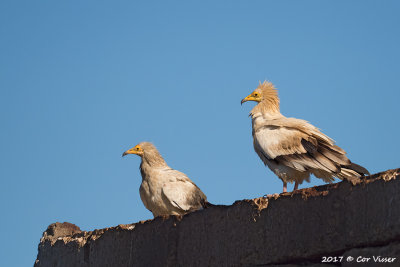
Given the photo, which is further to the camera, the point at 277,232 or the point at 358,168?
the point at 358,168

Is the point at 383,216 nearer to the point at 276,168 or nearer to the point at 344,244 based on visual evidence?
the point at 344,244

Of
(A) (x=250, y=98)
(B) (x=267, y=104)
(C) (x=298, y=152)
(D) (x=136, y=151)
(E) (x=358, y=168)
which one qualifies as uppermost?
(A) (x=250, y=98)

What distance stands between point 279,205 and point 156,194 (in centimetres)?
345

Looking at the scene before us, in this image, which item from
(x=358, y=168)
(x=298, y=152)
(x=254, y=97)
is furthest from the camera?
(x=254, y=97)

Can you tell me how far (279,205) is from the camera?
16.5 feet

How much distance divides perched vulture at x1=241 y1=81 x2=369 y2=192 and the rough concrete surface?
69.6 inches

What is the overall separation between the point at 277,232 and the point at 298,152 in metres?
2.24

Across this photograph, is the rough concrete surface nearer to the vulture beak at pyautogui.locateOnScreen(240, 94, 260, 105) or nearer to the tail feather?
the tail feather

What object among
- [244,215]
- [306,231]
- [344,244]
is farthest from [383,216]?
[244,215]

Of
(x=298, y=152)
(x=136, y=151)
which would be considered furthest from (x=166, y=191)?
(x=298, y=152)

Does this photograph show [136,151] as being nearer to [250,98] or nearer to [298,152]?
[250,98]

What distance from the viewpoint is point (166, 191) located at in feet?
26.6

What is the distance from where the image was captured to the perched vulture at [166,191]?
8.06 m

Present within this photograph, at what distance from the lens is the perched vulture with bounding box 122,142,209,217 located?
317 inches
